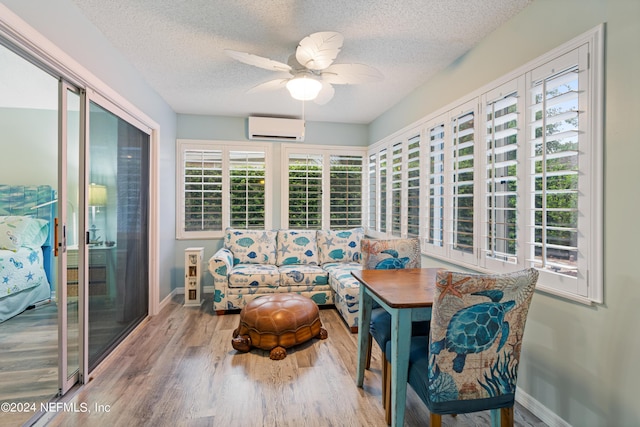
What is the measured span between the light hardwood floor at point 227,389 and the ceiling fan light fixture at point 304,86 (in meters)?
2.08

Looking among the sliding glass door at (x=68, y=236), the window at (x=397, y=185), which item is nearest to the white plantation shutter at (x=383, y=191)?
the window at (x=397, y=185)

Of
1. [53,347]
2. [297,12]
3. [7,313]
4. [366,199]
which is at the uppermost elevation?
[297,12]

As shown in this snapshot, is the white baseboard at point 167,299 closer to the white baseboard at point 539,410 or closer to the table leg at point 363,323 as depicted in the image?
the table leg at point 363,323

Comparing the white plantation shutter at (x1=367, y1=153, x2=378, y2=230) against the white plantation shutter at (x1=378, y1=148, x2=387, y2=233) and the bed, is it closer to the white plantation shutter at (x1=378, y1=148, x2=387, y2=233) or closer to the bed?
the white plantation shutter at (x1=378, y1=148, x2=387, y2=233)

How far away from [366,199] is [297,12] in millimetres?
3011

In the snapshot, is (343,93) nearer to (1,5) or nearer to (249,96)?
(249,96)

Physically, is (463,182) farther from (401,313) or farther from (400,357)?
(400,357)

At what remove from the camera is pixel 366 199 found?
4.61 m

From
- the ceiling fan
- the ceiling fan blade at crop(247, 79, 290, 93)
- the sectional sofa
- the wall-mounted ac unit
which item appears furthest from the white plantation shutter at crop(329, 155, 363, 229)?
the ceiling fan blade at crop(247, 79, 290, 93)

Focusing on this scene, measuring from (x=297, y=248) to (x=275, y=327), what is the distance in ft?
5.26

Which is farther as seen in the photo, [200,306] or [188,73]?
[200,306]

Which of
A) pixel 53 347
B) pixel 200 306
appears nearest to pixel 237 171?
pixel 200 306

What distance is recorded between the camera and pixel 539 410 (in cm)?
175

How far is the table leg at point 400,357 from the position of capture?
56.1 inches
